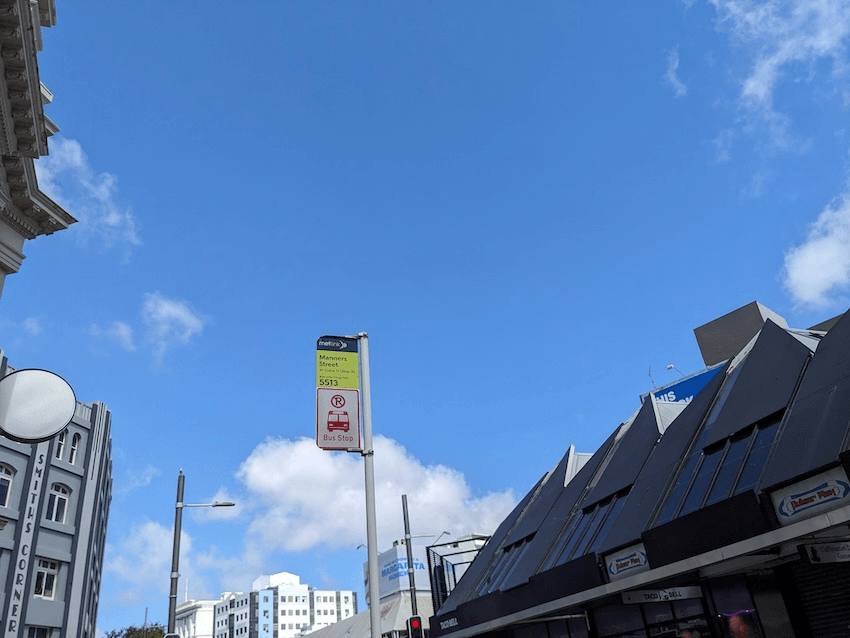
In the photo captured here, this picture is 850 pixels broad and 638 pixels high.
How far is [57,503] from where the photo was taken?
31.0m

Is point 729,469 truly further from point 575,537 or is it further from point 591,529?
point 575,537

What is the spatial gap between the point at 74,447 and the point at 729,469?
31.1 metres

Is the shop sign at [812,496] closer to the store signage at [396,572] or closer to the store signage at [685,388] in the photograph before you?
the store signage at [685,388]

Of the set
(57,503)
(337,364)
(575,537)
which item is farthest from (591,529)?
(57,503)

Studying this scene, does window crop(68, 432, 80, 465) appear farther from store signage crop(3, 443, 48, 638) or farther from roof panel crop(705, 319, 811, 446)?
roof panel crop(705, 319, 811, 446)

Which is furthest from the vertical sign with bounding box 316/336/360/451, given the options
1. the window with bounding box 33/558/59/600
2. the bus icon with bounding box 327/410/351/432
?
the window with bounding box 33/558/59/600

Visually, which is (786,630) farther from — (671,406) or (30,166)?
(30,166)

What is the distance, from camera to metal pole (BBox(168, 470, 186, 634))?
58.1 ft

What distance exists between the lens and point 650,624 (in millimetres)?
15367

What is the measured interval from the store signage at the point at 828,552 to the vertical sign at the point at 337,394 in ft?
25.4

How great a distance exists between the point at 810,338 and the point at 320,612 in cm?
16380

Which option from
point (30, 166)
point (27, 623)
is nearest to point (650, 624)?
point (30, 166)

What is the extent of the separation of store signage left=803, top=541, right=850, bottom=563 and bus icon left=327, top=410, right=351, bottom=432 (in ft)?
26.1

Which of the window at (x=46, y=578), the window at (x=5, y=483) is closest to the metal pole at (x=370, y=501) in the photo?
the window at (x=5, y=483)
